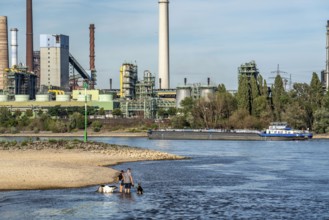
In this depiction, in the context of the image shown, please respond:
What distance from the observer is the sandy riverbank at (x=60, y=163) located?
61.1 m

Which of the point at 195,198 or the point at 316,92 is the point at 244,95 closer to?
the point at 316,92

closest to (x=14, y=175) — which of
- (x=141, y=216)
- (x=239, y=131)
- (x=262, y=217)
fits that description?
(x=141, y=216)

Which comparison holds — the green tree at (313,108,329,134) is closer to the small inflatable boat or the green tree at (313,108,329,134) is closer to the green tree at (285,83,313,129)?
the green tree at (285,83,313,129)

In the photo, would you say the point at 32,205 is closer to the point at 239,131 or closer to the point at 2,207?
the point at 2,207

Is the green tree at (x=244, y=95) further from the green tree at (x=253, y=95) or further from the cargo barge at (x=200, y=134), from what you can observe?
the cargo barge at (x=200, y=134)

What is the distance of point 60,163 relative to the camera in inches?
3081

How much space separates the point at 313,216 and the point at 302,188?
46.5ft

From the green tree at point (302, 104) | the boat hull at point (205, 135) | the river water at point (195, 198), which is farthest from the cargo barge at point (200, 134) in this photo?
the river water at point (195, 198)

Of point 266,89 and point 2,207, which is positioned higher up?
point 266,89

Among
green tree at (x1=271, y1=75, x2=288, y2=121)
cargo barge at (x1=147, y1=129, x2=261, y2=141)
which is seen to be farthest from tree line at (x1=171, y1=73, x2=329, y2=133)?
cargo barge at (x1=147, y1=129, x2=261, y2=141)

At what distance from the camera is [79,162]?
269ft

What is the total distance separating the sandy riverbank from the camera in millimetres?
61094

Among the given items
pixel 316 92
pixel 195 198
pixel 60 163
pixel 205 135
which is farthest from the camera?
pixel 316 92

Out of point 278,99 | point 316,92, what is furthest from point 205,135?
point 316,92
